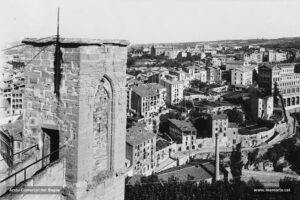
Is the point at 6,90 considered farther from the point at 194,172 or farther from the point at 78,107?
the point at 78,107

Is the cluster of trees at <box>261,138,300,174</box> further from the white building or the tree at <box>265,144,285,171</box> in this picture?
the white building

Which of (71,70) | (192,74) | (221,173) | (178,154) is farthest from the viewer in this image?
(192,74)

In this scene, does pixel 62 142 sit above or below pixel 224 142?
above

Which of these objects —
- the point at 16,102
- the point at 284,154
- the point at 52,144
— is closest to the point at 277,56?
the point at 284,154

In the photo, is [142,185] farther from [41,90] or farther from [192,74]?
[192,74]

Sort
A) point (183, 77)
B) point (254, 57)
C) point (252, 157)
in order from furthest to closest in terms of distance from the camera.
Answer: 1. point (254, 57)
2. point (183, 77)
3. point (252, 157)

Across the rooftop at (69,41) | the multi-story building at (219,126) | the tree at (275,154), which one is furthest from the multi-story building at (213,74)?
the rooftop at (69,41)

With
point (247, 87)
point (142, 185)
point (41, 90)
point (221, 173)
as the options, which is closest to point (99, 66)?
point (41, 90)
